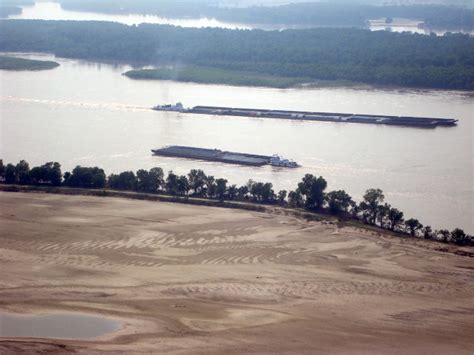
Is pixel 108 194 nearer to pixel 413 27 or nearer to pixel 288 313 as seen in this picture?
pixel 288 313

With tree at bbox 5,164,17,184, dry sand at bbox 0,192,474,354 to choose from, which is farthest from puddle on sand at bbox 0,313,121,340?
tree at bbox 5,164,17,184

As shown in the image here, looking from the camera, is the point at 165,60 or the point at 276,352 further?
the point at 165,60

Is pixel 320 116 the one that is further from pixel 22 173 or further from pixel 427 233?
pixel 427 233

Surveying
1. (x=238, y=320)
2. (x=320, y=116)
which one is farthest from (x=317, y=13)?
(x=238, y=320)

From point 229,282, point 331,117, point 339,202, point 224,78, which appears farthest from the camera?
point 224,78

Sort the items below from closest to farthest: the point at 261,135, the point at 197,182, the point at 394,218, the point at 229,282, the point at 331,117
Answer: the point at 229,282 → the point at 394,218 → the point at 197,182 → the point at 261,135 → the point at 331,117

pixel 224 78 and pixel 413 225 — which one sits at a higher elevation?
pixel 224 78

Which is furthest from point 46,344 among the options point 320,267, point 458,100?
point 458,100
